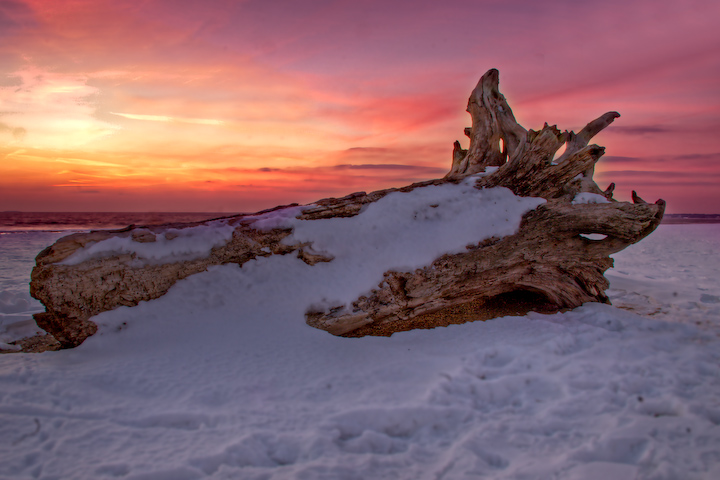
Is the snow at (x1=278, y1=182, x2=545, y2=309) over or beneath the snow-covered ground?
over

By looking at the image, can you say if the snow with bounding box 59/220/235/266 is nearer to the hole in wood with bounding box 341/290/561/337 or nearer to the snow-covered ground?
the snow-covered ground

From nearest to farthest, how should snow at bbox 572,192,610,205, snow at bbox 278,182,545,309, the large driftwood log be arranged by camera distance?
the large driftwood log, snow at bbox 278,182,545,309, snow at bbox 572,192,610,205

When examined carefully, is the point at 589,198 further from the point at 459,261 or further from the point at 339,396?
the point at 339,396

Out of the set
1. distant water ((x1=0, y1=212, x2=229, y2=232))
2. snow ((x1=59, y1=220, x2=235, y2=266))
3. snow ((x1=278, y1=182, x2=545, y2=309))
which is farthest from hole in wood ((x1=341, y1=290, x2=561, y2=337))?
distant water ((x1=0, y1=212, x2=229, y2=232))

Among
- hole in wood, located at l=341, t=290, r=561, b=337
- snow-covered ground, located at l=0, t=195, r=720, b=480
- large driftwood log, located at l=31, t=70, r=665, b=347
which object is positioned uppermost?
large driftwood log, located at l=31, t=70, r=665, b=347

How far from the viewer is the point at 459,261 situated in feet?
14.4

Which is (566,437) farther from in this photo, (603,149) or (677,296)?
(677,296)

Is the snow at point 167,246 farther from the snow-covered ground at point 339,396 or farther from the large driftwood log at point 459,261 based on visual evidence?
the snow-covered ground at point 339,396

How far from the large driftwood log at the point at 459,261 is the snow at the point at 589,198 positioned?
18 millimetres

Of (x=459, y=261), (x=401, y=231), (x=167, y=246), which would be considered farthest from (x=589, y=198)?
(x=167, y=246)

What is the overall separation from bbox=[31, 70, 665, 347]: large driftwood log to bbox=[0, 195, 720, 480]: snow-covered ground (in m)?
0.17

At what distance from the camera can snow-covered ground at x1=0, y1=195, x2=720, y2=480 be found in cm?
214

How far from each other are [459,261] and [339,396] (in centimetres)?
214

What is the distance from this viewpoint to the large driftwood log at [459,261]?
358cm
